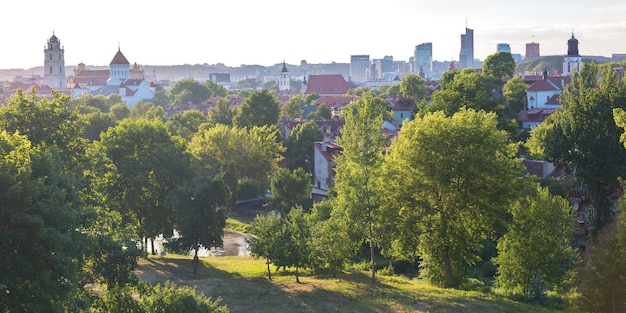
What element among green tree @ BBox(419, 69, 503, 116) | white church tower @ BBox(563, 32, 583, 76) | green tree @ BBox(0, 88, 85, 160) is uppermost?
white church tower @ BBox(563, 32, 583, 76)


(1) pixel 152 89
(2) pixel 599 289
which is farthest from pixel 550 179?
(1) pixel 152 89

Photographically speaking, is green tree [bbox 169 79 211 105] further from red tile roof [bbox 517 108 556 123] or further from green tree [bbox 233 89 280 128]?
red tile roof [bbox 517 108 556 123]

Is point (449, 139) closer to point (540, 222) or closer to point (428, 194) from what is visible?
point (428, 194)

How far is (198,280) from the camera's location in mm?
34250

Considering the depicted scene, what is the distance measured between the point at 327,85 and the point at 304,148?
111m

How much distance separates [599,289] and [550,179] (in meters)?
19.3

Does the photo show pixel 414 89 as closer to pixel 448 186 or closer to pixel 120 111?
pixel 120 111

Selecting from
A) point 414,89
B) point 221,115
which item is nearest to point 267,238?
point 221,115

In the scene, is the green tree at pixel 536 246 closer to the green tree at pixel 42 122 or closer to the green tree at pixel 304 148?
the green tree at pixel 42 122

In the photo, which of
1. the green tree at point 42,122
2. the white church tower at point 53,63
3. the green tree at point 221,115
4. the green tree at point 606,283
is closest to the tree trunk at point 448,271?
the green tree at point 606,283

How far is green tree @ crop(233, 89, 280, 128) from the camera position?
81062 millimetres

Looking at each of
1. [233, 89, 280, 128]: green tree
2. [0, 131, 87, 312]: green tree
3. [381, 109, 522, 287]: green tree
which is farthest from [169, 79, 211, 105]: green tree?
[0, 131, 87, 312]: green tree

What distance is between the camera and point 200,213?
118 feet

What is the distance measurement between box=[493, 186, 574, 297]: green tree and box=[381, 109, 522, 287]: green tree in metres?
0.98
